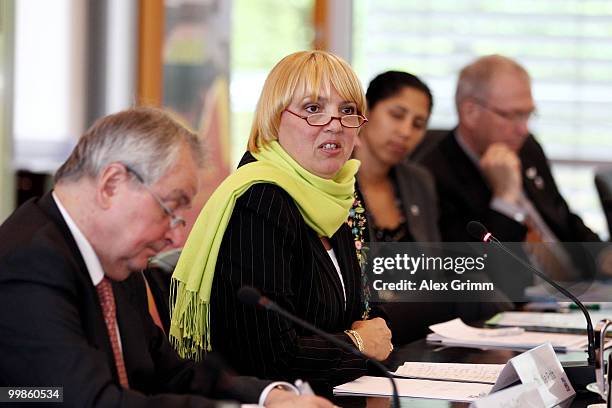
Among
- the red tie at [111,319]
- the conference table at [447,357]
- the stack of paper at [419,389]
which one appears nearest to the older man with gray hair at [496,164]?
the conference table at [447,357]

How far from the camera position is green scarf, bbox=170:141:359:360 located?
247 cm

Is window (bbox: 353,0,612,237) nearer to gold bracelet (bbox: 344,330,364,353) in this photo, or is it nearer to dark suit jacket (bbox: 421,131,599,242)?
dark suit jacket (bbox: 421,131,599,242)

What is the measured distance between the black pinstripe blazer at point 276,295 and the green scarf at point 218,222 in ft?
0.07

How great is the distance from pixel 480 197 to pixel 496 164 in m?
0.18

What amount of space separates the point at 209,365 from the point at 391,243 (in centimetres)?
147

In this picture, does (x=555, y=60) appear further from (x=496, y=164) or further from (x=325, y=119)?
(x=325, y=119)

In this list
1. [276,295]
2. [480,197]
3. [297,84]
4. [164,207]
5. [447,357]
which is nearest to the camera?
[164,207]

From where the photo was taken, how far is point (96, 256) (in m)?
1.82

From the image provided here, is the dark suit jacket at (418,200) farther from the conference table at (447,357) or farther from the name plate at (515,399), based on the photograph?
the name plate at (515,399)

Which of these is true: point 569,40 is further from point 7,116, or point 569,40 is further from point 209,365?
point 209,365

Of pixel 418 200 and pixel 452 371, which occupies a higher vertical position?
pixel 418 200

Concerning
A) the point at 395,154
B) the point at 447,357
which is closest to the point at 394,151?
the point at 395,154

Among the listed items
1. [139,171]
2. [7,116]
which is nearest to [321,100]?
[139,171]

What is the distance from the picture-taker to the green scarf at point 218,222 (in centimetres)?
247
